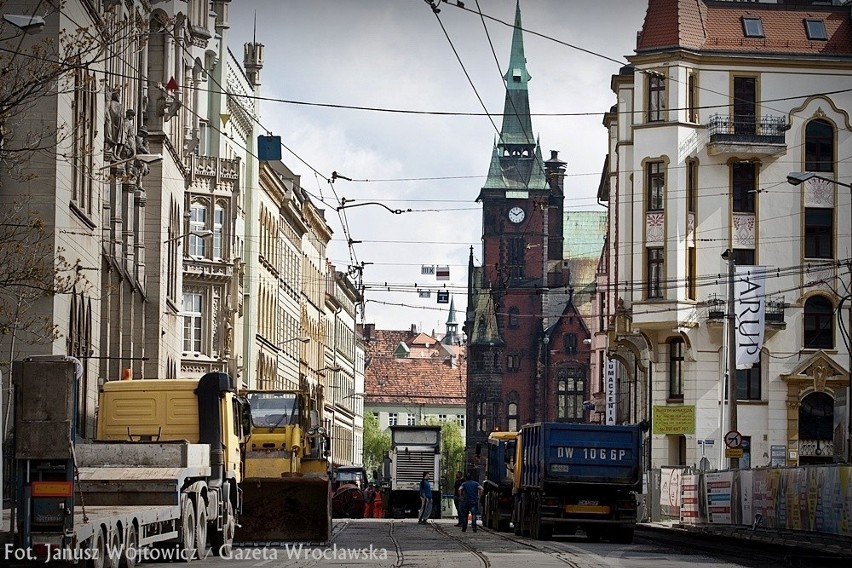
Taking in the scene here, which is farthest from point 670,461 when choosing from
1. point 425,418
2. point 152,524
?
point 425,418

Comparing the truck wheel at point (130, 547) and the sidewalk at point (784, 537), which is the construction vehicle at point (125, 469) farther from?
the sidewalk at point (784, 537)

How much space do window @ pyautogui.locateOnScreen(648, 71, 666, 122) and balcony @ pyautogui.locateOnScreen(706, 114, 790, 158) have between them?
188 centimetres

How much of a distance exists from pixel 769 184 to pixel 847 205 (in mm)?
2934

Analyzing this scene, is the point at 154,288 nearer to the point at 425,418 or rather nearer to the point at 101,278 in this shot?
the point at 101,278

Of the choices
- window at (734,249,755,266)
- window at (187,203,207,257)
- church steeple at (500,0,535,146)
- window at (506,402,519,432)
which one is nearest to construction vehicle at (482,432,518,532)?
window at (734,249,755,266)

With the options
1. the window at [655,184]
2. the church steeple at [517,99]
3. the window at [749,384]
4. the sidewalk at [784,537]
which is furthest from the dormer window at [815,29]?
the church steeple at [517,99]

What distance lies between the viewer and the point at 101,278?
44.8m

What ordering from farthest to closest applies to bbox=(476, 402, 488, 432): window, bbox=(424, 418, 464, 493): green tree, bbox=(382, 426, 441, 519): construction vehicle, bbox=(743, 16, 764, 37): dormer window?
bbox=(476, 402, 488, 432): window < bbox=(424, 418, 464, 493): green tree < bbox=(382, 426, 441, 519): construction vehicle < bbox=(743, 16, 764, 37): dormer window

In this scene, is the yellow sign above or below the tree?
above

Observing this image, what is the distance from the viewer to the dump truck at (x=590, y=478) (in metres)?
37.9

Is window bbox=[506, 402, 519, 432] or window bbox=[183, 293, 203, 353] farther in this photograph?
window bbox=[506, 402, 519, 432]

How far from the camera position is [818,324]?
67.6m

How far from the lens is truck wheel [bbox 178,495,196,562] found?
23672 mm

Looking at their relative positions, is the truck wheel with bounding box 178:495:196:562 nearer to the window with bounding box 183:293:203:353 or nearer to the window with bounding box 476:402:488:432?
the window with bounding box 183:293:203:353
